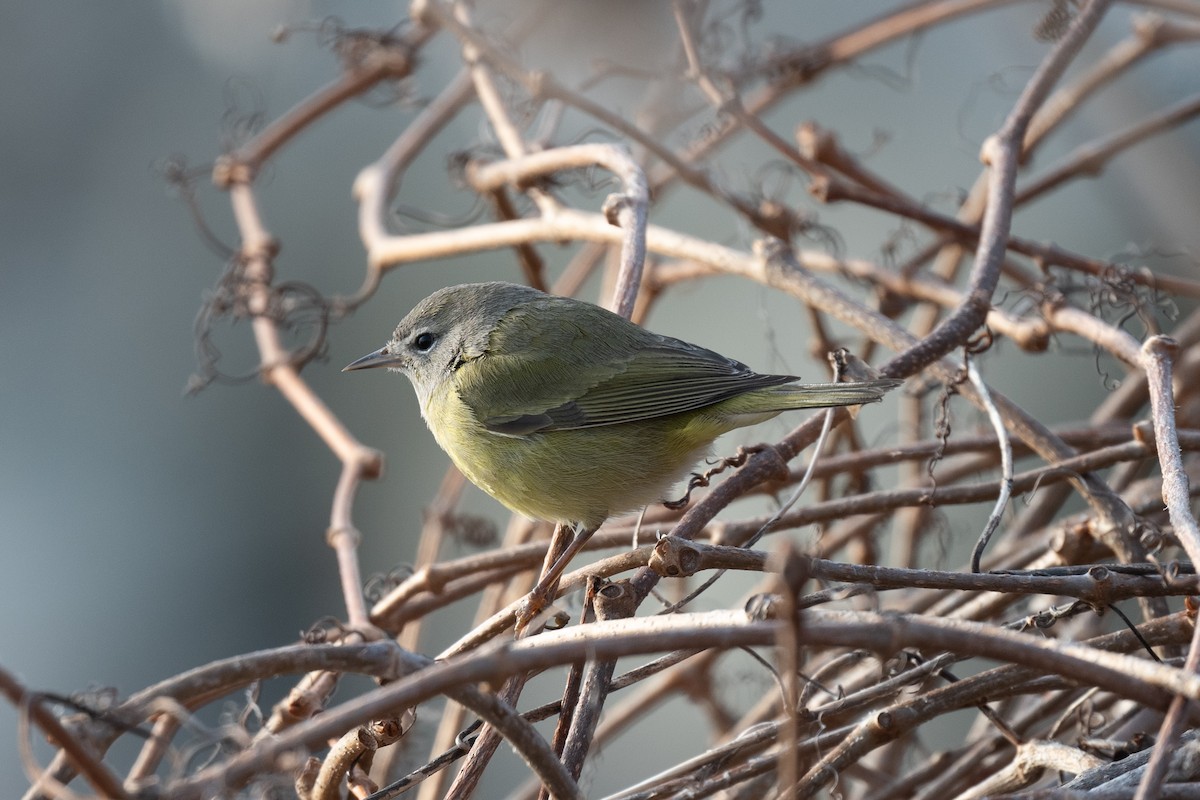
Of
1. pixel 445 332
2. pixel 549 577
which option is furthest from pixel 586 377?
pixel 549 577

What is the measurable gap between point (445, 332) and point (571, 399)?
0.59 m

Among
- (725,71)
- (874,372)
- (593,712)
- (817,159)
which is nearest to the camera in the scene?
(593,712)

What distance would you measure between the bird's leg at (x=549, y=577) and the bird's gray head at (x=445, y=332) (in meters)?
0.98

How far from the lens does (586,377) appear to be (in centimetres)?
323

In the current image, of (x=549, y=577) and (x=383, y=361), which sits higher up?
(x=383, y=361)

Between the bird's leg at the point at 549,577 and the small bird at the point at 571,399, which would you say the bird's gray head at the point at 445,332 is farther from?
the bird's leg at the point at 549,577

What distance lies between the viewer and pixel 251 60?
6.21 m

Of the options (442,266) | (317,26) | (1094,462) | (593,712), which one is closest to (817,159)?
(1094,462)

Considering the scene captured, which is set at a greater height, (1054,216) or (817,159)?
(1054,216)

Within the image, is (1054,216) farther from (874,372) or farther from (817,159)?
(874,372)

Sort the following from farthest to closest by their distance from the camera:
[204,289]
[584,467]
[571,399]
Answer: [204,289] < [571,399] < [584,467]

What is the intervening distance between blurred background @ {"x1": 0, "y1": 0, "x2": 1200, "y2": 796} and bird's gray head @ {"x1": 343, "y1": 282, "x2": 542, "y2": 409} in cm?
169

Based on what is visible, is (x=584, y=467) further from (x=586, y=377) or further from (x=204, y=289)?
(x=204, y=289)

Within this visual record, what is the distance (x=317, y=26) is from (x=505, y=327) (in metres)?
1.29
